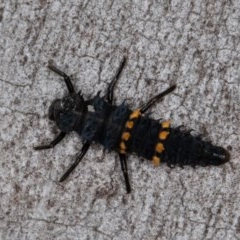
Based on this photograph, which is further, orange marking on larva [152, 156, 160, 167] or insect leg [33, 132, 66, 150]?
insect leg [33, 132, 66, 150]

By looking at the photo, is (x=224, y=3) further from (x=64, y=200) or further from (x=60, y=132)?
(x=64, y=200)

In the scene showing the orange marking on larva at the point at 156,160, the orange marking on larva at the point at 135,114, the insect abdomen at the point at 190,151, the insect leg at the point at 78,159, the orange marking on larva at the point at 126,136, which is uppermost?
the orange marking on larva at the point at 135,114

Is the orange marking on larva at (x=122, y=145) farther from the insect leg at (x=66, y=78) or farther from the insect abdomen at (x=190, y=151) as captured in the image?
the insect leg at (x=66, y=78)

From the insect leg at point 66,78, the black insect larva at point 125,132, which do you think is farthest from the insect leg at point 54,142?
the insect leg at point 66,78

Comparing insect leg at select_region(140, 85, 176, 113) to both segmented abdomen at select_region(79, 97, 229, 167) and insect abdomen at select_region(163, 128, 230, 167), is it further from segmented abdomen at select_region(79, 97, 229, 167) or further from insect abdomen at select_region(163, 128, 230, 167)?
insect abdomen at select_region(163, 128, 230, 167)

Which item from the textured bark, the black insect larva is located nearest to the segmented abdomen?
the black insect larva
